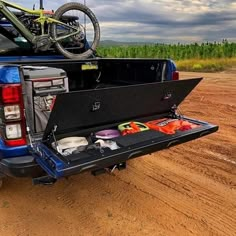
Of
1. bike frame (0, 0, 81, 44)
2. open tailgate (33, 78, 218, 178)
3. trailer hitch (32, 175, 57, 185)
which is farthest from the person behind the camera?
bike frame (0, 0, 81, 44)

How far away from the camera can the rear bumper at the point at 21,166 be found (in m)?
2.92

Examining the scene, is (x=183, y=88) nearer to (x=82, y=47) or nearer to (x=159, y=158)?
(x=159, y=158)

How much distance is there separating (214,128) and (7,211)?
2.42m

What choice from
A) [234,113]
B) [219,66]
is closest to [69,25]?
[234,113]

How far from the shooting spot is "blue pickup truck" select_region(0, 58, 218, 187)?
2.89 m

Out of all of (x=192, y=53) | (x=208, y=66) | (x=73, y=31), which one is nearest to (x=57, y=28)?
(x=73, y=31)

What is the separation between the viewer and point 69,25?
525 cm

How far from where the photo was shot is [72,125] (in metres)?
3.25

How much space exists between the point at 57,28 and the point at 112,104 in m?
2.35

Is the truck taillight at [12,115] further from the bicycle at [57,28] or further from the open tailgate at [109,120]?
the bicycle at [57,28]

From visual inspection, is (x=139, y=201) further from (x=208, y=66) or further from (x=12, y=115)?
(x=208, y=66)

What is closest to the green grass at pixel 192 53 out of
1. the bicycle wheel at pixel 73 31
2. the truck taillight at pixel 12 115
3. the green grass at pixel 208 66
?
the green grass at pixel 208 66

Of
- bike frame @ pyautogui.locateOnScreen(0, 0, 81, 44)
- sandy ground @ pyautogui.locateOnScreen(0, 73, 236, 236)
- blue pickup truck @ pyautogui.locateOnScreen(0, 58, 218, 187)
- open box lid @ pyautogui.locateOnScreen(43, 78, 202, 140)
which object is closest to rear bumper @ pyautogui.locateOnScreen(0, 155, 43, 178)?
blue pickup truck @ pyautogui.locateOnScreen(0, 58, 218, 187)

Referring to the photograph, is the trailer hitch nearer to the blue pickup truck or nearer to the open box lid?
the blue pickup truck
